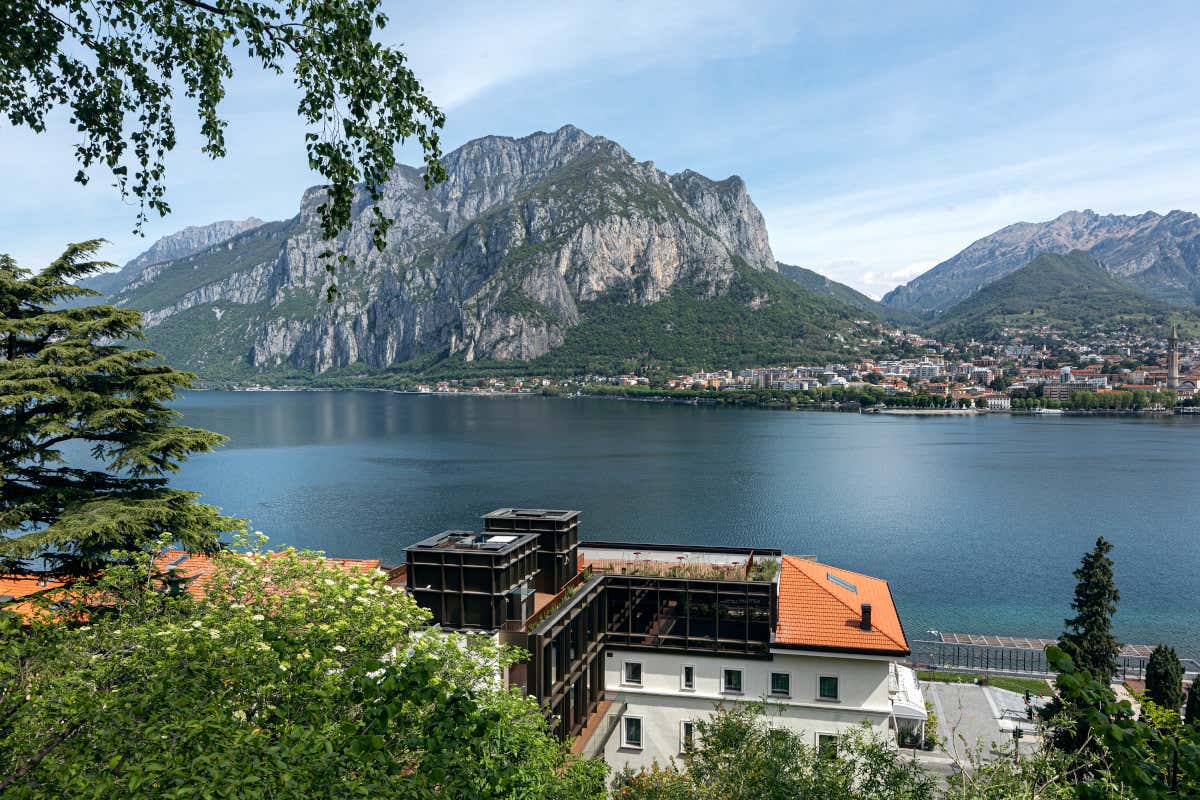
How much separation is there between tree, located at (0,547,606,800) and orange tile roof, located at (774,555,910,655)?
1072 centimetres

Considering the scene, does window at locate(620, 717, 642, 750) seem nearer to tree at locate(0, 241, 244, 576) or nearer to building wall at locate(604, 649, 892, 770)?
building wall at locate(604, 649, 892, 770)

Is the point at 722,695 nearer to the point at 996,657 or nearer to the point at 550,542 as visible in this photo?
the point at 550,542

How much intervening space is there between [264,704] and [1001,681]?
93.6 ft

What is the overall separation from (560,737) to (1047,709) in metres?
14.7

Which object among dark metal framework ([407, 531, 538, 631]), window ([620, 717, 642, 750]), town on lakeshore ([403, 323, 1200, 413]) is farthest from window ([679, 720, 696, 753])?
town on lakeshore ([403, 323, 1200, 413])

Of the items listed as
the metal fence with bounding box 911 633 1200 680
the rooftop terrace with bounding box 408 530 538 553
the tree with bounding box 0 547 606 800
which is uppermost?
the tree with bounding box 0 547 606 800

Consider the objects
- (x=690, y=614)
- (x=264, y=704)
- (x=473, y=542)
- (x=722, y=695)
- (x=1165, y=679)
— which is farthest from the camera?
(x=1165, y=679)

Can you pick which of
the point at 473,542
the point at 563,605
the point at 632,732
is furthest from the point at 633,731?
the point at 473,542

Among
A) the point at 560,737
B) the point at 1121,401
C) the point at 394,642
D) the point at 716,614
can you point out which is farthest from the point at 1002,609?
the point at 1121,401

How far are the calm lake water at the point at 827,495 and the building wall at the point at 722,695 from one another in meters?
18.2

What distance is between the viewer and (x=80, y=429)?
1240 centimetres

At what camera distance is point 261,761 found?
5.46 metres

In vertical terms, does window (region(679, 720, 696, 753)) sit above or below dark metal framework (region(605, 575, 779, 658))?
below

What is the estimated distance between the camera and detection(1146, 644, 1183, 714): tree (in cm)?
2153
